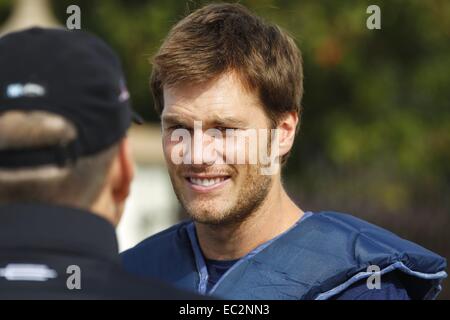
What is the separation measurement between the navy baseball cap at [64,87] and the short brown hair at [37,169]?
0.01 m

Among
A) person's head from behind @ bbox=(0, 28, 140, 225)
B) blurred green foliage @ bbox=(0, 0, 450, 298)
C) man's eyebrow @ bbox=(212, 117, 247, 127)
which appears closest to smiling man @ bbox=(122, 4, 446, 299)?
man's eyebrow @ bbox=(212, 117, 247, 127)

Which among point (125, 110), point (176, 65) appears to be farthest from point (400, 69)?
point (125, 110)

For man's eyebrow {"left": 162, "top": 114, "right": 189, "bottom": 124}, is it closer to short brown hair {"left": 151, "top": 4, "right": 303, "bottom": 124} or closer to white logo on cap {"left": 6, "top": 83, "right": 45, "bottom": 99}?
short brown hair {"left": 151, "top": 4, "right": 303, "bottom": 124}

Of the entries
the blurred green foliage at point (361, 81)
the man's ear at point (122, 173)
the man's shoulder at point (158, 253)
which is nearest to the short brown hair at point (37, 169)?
the man's ear at point (122, 173)

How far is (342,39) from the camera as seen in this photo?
1148 cm

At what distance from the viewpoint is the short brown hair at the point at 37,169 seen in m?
1.93

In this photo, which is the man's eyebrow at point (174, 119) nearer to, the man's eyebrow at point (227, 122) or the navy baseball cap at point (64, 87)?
the man's eyebrow at point (227, 122)

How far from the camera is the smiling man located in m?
3.28

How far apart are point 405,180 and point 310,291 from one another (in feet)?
26.4

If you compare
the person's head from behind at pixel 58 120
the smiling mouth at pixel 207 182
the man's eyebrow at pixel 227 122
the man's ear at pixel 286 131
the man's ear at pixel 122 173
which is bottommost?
the smiling mouth at pixel 207 182

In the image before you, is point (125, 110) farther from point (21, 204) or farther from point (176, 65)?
point (176, 65)

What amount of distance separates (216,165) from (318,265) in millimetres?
473

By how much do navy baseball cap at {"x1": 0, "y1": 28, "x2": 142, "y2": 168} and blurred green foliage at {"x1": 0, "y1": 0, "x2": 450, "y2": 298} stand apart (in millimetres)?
8676

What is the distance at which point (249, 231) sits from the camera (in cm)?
345
